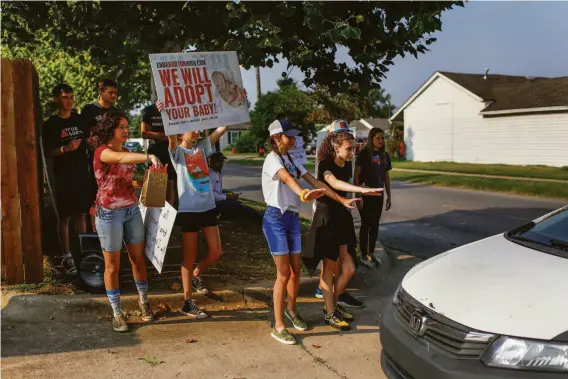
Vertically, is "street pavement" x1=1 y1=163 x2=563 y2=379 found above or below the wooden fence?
below

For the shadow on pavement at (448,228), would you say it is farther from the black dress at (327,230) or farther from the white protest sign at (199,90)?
the white protest sign at (199,90)

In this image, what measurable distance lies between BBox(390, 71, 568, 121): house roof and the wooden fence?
1052 inches

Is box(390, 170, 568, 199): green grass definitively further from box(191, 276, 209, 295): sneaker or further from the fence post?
the fence post

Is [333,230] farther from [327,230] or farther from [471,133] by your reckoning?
[471,133]

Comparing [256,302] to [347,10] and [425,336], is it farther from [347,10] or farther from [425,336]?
[347,10]

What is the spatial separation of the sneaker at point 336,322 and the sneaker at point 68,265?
8.71 ft

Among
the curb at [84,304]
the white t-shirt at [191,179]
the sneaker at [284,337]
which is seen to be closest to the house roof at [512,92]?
the curb at [84,304]

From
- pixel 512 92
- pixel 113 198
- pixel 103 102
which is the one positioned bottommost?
pixel 113 198

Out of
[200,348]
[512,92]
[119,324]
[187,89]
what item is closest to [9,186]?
[119,324]

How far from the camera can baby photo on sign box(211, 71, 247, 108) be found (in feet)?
16.8

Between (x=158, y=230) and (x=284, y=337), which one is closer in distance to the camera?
(x=284, y=337)

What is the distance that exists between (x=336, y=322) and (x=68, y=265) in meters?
2.85

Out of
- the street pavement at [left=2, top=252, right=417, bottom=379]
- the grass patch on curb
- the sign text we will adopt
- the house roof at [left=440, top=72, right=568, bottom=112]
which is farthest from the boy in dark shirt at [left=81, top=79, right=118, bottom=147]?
the house roof at [left=440, top=72, right=568, bottom=112]

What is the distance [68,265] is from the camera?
17.6 ft
